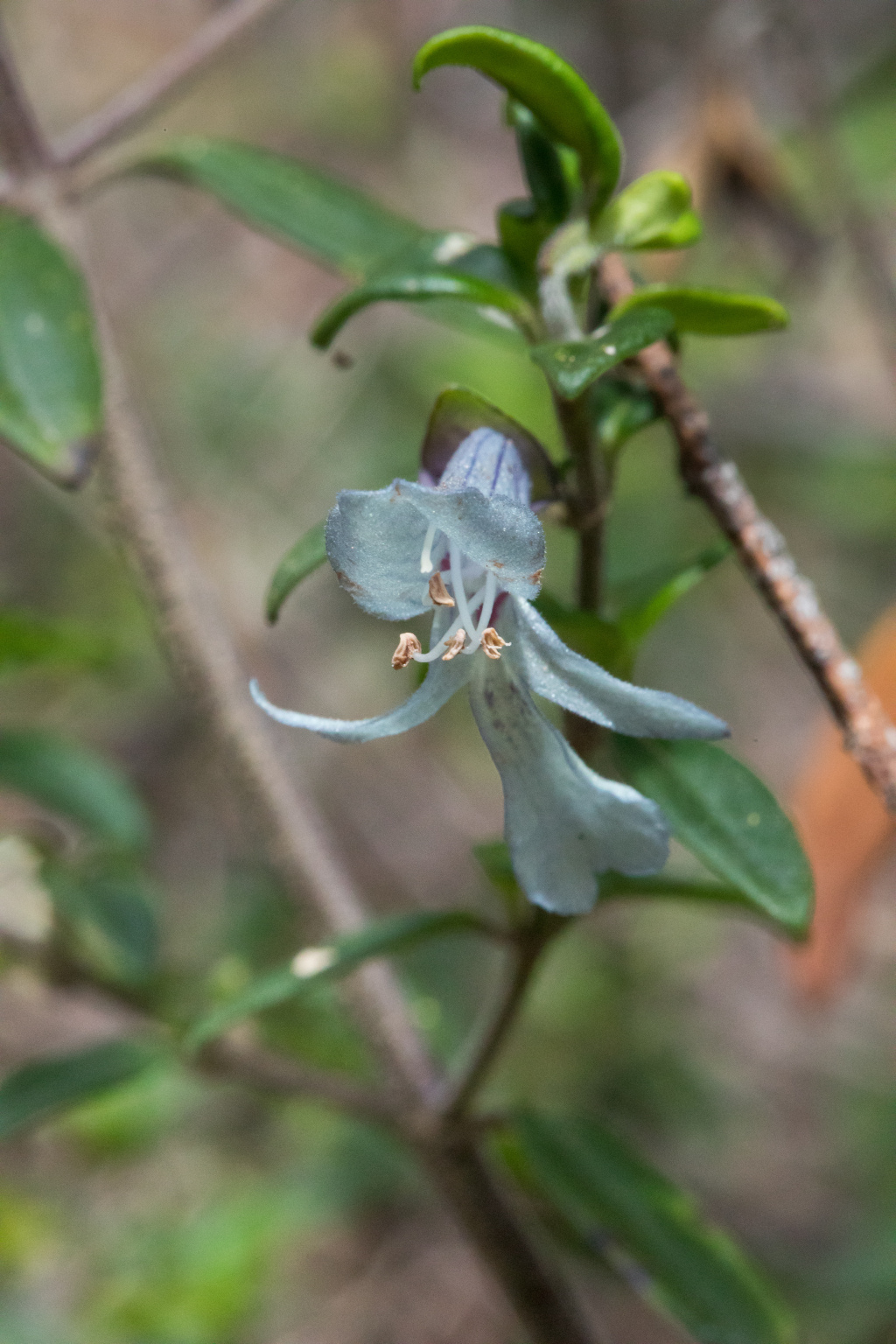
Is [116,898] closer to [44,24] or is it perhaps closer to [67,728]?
[67,728]

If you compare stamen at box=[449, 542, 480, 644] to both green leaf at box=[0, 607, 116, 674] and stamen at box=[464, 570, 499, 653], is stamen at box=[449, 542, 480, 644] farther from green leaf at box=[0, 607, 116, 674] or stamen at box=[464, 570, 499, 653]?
green leaf at box=[0, 607, 116, 674]

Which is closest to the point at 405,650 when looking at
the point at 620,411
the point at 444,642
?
the point at 444,642

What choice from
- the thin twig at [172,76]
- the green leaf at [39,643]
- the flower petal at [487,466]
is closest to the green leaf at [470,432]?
the flower petal at [487,466]

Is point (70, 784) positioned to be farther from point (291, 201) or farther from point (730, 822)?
point (730, 822)

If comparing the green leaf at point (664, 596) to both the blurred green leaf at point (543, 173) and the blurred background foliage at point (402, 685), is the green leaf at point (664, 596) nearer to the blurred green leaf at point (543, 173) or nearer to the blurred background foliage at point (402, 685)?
the blurred green leaf at point (543, 173)

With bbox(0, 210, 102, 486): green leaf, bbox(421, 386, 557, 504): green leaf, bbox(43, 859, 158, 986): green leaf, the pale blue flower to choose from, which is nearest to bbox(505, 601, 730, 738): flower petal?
the pale blue flower

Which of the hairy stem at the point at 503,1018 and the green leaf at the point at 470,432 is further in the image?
the hairy stem at the point at 503,1018
